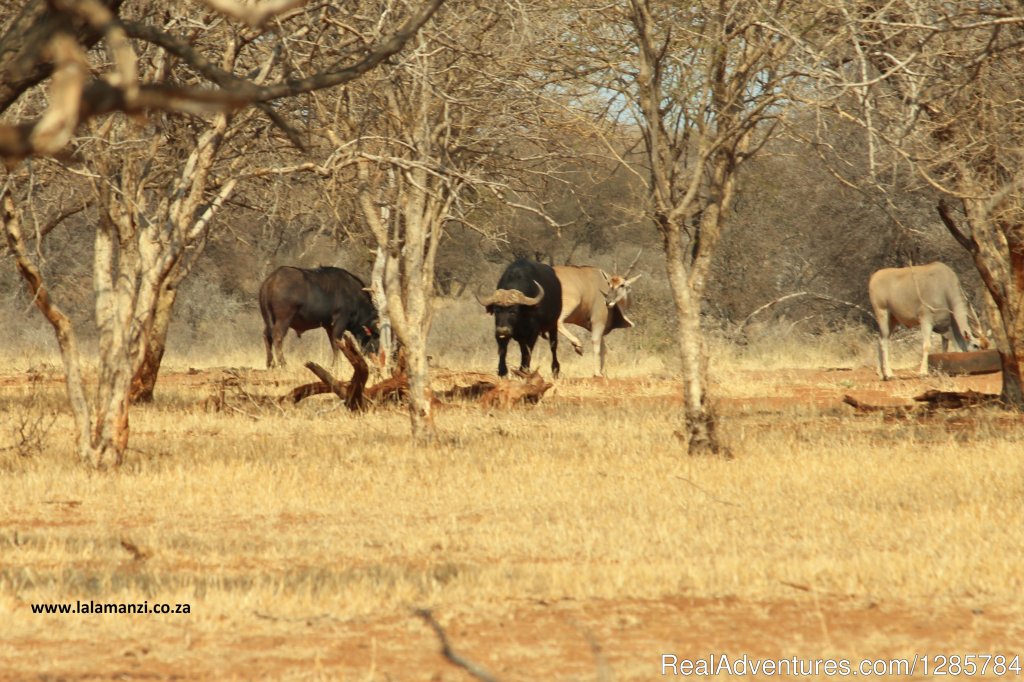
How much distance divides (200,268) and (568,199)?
36.5 ft

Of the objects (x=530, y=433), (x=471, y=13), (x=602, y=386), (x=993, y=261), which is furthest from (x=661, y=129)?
(x=602, y=386)

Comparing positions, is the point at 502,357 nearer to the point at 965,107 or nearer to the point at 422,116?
the point at 422,116

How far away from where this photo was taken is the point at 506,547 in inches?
294

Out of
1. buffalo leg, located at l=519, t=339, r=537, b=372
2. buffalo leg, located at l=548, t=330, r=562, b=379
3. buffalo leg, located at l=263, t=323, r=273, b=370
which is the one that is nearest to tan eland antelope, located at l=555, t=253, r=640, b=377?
buffalo leg, located at l=548, t=330, r=562, b=379

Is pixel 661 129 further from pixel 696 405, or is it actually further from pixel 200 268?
pixel 200 268

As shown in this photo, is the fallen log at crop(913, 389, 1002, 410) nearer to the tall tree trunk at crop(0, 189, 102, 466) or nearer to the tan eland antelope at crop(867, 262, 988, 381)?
the tan eland antelope at crop(867, 262, 988, 381)


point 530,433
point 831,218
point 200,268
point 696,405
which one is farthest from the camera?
point 200,268

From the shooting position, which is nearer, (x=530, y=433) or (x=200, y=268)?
(x=530, y=433)

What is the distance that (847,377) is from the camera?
22109 millimetres

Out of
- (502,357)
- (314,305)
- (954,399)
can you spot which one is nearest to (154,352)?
(502,357)

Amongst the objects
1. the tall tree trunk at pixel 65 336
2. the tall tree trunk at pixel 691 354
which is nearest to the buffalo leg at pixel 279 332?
the tall tree trunk at pixel 65 336

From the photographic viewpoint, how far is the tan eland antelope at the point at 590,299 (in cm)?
2392

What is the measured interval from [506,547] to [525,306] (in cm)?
1506

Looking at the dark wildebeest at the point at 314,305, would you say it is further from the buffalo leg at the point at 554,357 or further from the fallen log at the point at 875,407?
the fallen log at the point at 875,407
